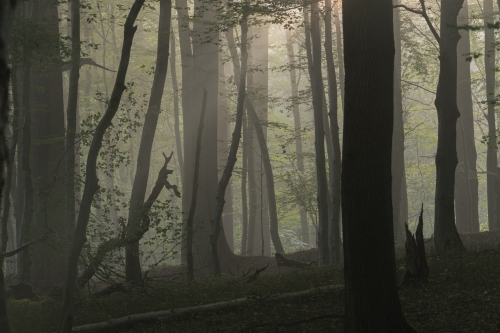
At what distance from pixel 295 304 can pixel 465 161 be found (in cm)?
1763

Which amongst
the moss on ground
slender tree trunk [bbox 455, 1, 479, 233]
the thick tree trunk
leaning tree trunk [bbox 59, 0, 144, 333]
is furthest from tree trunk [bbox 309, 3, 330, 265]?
slender tree trunk [bbox 455, 1, 479, 233]

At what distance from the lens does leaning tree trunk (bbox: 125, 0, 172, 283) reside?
1169 cm

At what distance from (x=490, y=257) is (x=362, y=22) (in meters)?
5.95

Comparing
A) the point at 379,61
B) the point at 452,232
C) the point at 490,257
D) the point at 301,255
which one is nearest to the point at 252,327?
the point at 379,61

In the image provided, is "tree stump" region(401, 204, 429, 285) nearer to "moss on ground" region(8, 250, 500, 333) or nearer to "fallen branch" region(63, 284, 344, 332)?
"moss on ground" region(8, 250, 500, 333)

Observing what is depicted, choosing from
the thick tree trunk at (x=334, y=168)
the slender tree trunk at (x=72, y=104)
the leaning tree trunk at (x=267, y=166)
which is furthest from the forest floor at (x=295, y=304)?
the leaning tree trunk at (x=267, y=166)

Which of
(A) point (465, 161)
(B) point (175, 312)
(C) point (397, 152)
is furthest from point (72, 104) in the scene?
(A) point (465, 161)

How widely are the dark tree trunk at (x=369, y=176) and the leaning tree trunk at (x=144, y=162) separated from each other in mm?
6781

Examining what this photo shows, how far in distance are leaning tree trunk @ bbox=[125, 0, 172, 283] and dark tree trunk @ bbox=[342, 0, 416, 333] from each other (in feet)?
22.2

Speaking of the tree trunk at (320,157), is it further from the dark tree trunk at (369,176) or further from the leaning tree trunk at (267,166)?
the dark tree trunk at (369,176)

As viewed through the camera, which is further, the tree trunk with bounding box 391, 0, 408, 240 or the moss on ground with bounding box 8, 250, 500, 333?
the tree trunk with bounding box 391, 0, 408, 240

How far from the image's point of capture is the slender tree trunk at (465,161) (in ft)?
78.0

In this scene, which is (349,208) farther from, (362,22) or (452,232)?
(452,232)

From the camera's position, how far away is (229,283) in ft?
37.0
